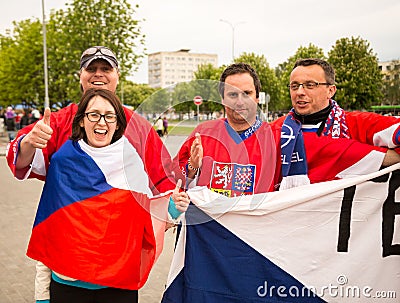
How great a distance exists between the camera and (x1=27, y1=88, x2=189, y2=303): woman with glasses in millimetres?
2420

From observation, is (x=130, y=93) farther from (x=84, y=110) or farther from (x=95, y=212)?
(x=95, y=212)

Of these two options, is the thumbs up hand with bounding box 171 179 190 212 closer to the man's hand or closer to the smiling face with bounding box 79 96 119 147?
the smiling face with bounding box 79 96 119 147

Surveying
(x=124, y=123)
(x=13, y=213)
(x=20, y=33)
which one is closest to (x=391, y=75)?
(x=20, y=33)

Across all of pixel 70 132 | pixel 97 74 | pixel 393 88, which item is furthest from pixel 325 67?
pixel 393 88

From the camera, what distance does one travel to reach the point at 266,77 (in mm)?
45625

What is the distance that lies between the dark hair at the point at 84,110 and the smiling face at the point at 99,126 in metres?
0.02

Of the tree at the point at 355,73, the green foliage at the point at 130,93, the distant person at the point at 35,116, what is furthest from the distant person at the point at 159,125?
the tree at the point at 355,73

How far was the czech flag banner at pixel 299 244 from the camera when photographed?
109 inches

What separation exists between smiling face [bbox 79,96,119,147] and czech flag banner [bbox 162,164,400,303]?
2.08 ft

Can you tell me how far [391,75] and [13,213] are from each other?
57949 mm

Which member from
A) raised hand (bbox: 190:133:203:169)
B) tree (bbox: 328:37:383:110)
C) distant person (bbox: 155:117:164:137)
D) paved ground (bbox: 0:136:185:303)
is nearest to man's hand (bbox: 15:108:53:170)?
distant person (bbox: 155:117:164:137)

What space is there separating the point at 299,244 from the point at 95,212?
1.28 meters

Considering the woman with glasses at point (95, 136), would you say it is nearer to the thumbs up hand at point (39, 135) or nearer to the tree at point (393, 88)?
the thumbs up hand at point (39, 135)

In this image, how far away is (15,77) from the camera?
1171 inches
